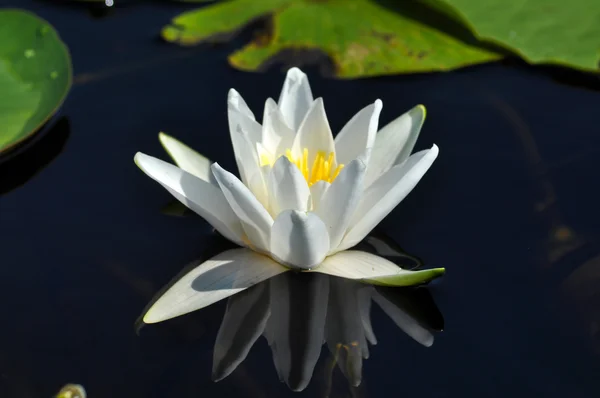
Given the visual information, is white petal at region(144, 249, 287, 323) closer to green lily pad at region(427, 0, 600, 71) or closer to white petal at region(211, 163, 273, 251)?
white petal at region(211, 163, 273, 251)

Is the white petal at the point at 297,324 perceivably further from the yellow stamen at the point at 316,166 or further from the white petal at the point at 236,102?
the white petal at the point at 236,102

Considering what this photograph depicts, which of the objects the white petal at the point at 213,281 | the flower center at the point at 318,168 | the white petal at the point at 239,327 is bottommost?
the white petal at the point at 239,327

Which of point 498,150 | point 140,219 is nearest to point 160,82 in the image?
point 140,219

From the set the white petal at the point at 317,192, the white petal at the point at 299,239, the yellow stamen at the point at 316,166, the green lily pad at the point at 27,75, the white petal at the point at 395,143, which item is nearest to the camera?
the white petal at the point at 299,239

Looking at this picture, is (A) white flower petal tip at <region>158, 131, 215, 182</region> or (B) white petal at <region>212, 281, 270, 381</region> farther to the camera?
(A) white flower petal tip at <region>158, 131, 215, 182</region>

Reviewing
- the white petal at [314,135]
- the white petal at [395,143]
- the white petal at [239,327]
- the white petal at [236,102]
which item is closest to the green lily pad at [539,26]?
the white petal at [395,143]

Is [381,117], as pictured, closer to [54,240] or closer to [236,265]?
[236,265]

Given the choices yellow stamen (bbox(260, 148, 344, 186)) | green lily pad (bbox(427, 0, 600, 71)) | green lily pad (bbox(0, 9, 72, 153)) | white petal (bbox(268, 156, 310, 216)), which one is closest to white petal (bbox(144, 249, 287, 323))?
white petal (bbox(268, 156, 310, 216))
